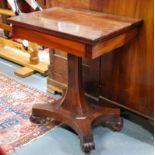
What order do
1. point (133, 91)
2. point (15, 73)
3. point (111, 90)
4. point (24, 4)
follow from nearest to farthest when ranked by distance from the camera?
1. point (133, 91)
2. point (111, 90)
3. point (15, 73)
4. point (24, 4)

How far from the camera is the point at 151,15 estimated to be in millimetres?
1704

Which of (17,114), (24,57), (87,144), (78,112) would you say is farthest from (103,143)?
(24,57)

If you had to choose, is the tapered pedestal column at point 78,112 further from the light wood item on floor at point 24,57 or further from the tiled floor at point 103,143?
the light wood item on floor at point 24,57

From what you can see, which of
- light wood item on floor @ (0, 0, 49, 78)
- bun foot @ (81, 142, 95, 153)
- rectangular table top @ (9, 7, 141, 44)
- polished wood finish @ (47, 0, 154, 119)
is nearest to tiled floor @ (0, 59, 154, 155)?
bun foot @ (81, 142, 95, 153)

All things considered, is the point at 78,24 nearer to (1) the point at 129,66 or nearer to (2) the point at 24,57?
(1) the point at 129,66

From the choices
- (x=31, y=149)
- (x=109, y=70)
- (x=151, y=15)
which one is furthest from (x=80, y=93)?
(x=151, y=15)

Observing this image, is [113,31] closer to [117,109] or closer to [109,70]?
[109,70]

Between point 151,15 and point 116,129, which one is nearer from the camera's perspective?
point 151,15

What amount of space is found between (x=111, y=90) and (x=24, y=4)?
1.89 meters

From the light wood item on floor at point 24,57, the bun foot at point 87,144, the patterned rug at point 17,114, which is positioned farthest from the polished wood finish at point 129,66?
the light wood item on floor at point 24,57

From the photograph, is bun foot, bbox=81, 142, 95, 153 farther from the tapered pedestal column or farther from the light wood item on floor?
the light wood item on floor

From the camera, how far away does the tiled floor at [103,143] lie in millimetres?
1835

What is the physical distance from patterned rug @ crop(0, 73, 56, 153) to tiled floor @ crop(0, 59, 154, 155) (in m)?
0.08

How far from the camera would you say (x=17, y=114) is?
2.25 m
